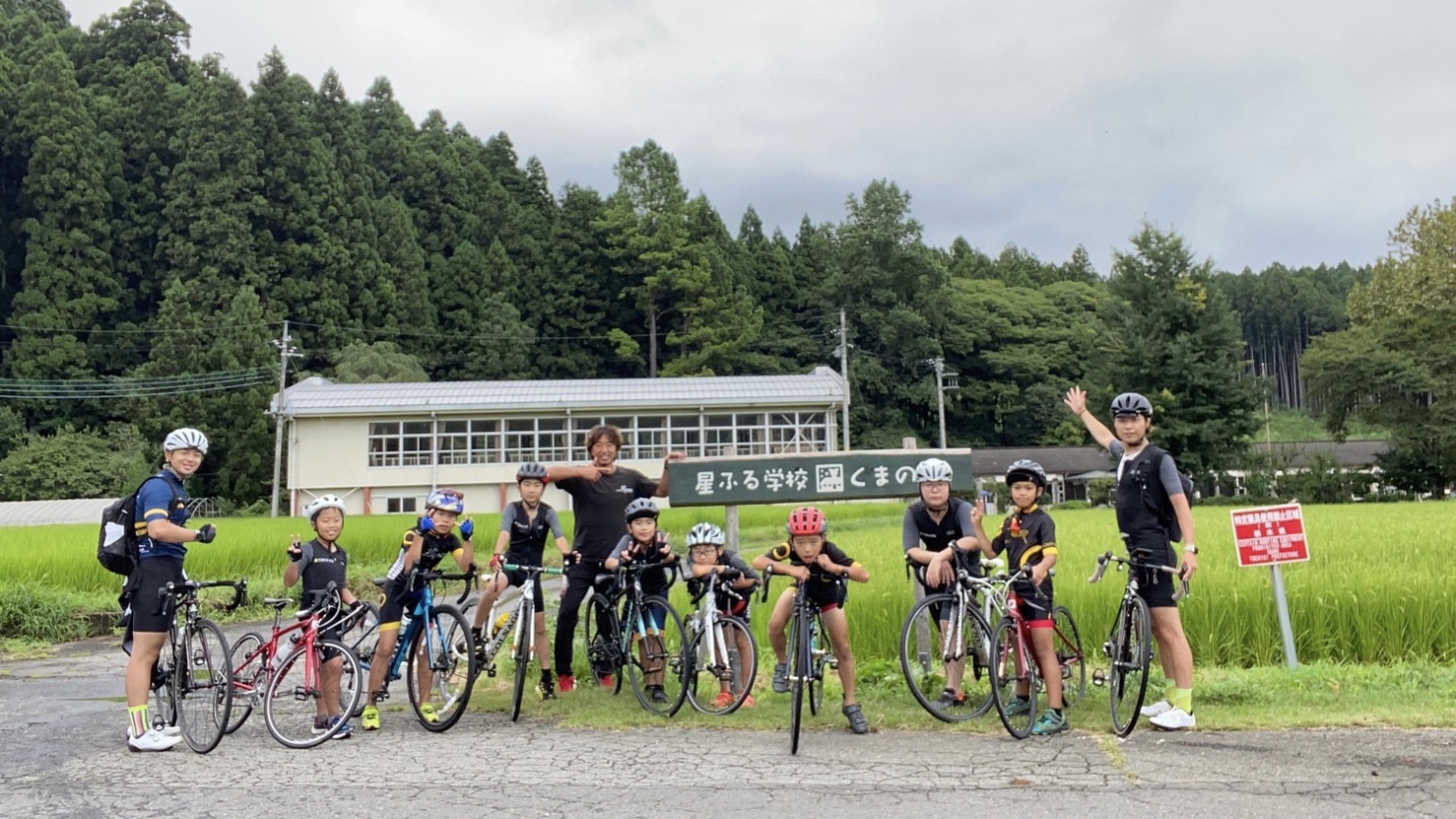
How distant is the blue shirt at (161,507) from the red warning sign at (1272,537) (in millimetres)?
6919

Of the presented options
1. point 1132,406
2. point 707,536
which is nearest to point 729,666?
point 707,536

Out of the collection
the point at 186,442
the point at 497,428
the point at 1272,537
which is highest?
the point at 497,428

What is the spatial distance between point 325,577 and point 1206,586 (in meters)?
6.72

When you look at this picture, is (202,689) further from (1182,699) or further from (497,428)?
(497,428)

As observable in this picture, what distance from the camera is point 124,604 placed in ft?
20.9

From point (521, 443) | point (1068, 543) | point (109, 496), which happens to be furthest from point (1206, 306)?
point (109, 496)

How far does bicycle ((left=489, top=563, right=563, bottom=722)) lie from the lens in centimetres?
692

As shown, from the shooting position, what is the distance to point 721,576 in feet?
22.4

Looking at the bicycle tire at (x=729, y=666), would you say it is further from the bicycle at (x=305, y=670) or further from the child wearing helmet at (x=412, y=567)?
the bicycle at (x=305, y=670)

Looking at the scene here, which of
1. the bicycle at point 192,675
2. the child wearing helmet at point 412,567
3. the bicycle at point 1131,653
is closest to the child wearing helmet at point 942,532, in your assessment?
the bicycle at point 1131,653

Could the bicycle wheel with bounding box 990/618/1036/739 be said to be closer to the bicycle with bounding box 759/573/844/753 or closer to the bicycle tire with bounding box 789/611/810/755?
the bicycle with bounding box 759/573/844/753

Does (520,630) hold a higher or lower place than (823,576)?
lower

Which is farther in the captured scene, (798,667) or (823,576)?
(823,576)

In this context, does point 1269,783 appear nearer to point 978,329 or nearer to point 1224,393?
point 1224,393
